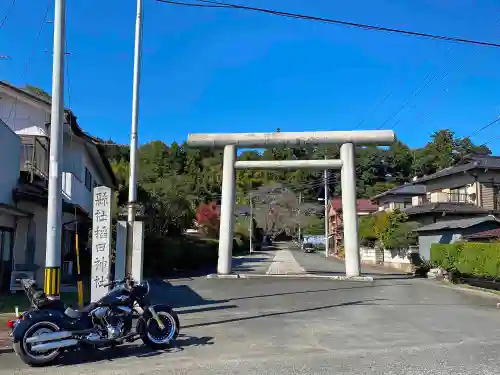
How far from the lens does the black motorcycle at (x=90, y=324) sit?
22.7 ft

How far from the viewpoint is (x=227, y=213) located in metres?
21.8

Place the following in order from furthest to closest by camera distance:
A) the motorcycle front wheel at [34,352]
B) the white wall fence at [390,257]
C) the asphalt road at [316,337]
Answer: the white wall fence at [390,257] < the motorcycle front wheel at [34,352] < the asphalt road at [316,337]

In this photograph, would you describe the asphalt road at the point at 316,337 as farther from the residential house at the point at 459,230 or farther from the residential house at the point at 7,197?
the residential house at the point at 459,230

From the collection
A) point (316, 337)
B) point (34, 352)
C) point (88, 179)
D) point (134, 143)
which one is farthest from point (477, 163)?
point (34, 352)

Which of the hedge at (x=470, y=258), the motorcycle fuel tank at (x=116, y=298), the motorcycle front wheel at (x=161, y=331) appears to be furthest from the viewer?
the hedge at (x=470, y=258)

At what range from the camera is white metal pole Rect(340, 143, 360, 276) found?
21062 mm

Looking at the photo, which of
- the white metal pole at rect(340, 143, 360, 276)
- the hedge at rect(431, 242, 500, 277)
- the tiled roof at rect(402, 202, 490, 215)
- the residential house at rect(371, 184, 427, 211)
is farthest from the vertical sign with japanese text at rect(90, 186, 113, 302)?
the residential house at rect(371, 184, 427, 211)

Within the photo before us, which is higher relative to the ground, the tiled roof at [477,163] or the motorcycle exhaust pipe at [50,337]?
the tiled roof at [477,163]

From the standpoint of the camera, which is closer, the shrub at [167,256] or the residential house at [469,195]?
the shrub at [167,256]

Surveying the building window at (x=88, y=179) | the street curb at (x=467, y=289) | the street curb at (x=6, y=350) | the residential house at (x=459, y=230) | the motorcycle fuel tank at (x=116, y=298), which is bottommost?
the street curb at (x=467, y=289)

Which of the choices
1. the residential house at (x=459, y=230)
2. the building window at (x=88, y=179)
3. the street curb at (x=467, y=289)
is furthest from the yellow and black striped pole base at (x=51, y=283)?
the residential house at (x=459, y=230)

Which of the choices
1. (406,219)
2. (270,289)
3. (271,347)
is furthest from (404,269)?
(271,347)

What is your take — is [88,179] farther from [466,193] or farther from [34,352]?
[466,193]

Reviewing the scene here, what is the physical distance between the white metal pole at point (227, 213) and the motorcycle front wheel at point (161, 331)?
13.6m
